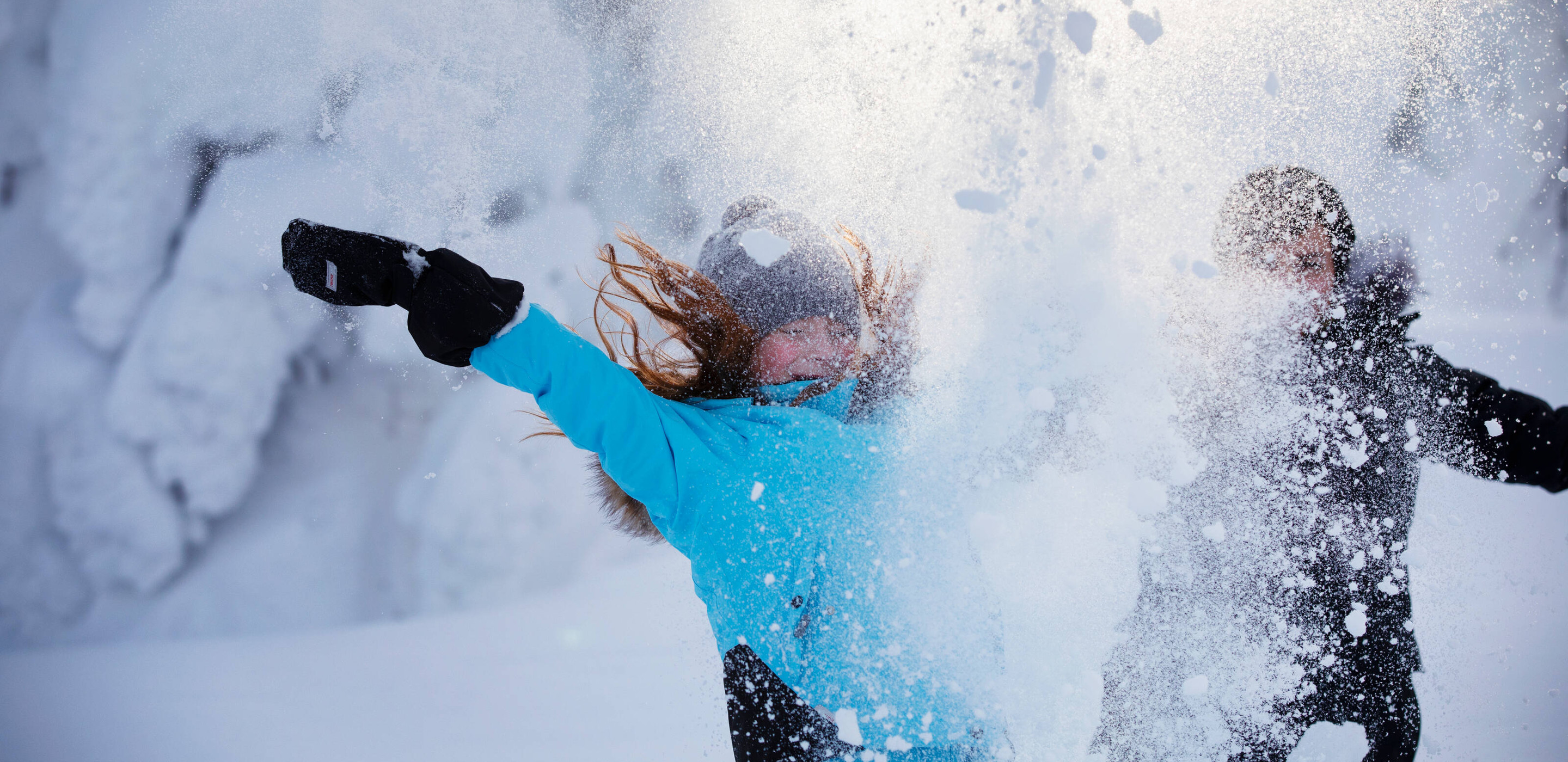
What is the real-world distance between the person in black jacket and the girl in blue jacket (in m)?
0.43

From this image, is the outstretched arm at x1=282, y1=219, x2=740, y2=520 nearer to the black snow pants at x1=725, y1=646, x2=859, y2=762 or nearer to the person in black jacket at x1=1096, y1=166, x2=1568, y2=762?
the black snow pants at x1=725, y1=646, x2=859, y2=762

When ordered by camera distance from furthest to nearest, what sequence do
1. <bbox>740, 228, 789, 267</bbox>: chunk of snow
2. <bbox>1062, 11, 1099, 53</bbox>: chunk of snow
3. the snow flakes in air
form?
1. the snow flakes in air
2. <bbox>1062, 11, 1099, 53</bbox>: chunk of snow
3. <bbox>740, 228, 789, 267</bbox>: chunk of snow

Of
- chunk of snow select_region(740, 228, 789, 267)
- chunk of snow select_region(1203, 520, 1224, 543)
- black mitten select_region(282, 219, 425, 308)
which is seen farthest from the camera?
chunk of snow select_region(1203, 520, 1224, 543)

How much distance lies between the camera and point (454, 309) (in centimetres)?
73

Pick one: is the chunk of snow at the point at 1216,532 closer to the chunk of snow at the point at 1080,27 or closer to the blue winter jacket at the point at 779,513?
the blue winter jacket at the point at 779,513

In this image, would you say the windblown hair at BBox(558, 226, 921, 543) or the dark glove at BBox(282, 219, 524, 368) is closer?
the dark glove at BBox(282, 219, 524, 368)

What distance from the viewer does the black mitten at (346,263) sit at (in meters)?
0.73

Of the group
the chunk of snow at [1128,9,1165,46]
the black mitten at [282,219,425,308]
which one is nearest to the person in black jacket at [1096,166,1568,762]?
the chunk of snow at [1128,9,1165,46]

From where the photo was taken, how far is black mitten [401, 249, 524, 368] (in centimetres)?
73

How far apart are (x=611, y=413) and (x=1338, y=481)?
1.08 meters

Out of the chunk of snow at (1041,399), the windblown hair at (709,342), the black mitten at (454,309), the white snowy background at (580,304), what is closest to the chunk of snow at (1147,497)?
the white snowy background at (580,304)

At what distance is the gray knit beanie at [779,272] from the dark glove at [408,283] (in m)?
0.31

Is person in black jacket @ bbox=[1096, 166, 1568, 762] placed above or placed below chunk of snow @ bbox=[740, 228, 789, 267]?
above

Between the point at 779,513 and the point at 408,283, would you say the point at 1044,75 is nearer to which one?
the point at 779,513
